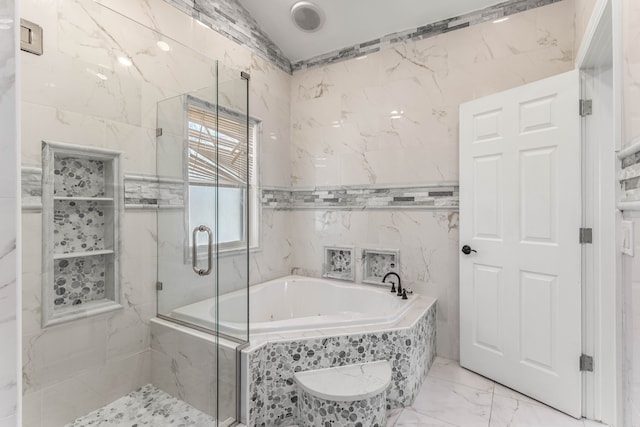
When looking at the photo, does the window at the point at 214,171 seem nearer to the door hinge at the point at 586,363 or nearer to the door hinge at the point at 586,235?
the door hinge at the point at 586,235

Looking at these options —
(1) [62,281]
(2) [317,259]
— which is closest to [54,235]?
(1) [62,281]

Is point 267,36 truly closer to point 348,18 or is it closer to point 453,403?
point 348,18

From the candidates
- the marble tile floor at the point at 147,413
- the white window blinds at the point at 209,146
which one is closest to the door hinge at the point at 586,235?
the white window blinds at the point at 209,146

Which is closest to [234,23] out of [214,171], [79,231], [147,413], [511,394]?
[214,171]

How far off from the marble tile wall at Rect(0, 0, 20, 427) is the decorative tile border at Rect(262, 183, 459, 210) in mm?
2258

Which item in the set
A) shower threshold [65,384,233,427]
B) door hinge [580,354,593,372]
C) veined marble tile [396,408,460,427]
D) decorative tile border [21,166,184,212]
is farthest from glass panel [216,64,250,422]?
door hinge [580,354,593,372]

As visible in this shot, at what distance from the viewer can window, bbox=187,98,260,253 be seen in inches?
74.2

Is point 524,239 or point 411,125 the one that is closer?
point 524,239

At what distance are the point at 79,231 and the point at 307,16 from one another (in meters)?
2.42

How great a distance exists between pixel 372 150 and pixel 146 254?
2.00 metres

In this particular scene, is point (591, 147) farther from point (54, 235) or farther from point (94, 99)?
point (54, 235)

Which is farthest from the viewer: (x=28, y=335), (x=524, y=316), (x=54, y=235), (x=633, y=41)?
(x=524, y=316)

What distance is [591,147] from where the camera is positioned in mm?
1802

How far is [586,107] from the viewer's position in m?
1.82
